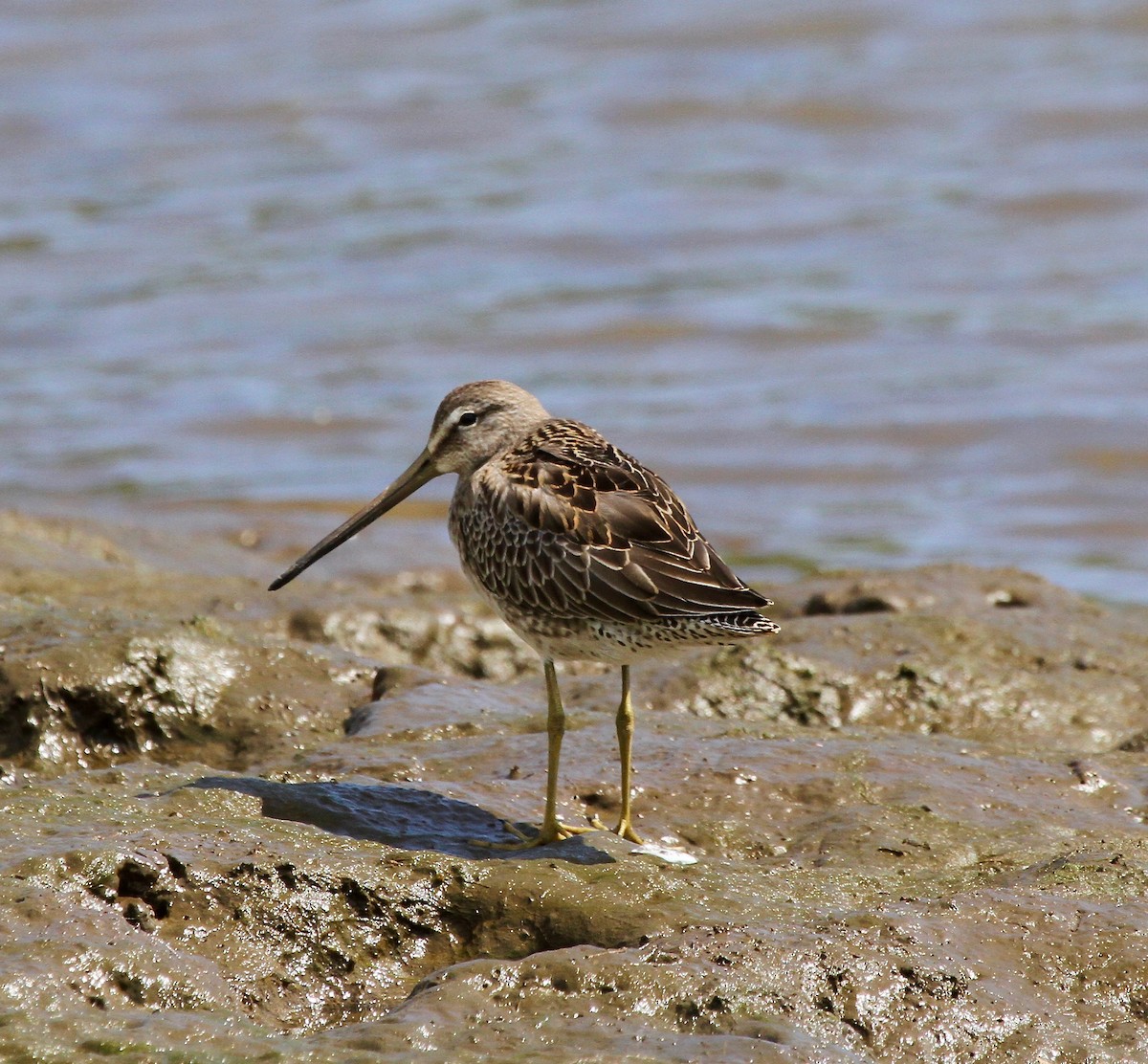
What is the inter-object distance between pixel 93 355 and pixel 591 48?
762 centimetres

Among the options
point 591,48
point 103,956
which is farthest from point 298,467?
point 591,48

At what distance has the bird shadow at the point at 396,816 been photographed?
3.87 metres

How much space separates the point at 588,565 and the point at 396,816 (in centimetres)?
74

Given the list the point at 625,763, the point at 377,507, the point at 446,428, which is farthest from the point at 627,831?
the point at 377,507

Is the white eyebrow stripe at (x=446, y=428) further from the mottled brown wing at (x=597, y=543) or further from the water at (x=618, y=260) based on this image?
the water at (x=618, y=260)

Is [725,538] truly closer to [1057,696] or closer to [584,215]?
[1057,696]

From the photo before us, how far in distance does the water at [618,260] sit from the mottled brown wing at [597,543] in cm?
354

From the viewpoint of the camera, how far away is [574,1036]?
2898 millimetres

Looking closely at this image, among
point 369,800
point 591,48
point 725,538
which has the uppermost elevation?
point 591,48

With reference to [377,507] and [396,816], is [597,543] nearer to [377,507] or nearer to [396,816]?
[396,816]

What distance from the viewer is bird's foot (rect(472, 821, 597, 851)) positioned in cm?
395

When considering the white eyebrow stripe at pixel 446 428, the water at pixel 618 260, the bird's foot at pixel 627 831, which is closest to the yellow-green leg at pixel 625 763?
the bird's foot at pixel 627 831

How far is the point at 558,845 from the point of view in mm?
3955

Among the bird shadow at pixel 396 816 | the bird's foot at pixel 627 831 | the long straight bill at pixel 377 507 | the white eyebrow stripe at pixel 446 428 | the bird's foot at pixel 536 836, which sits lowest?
the bird's foot at pixel 627 831
